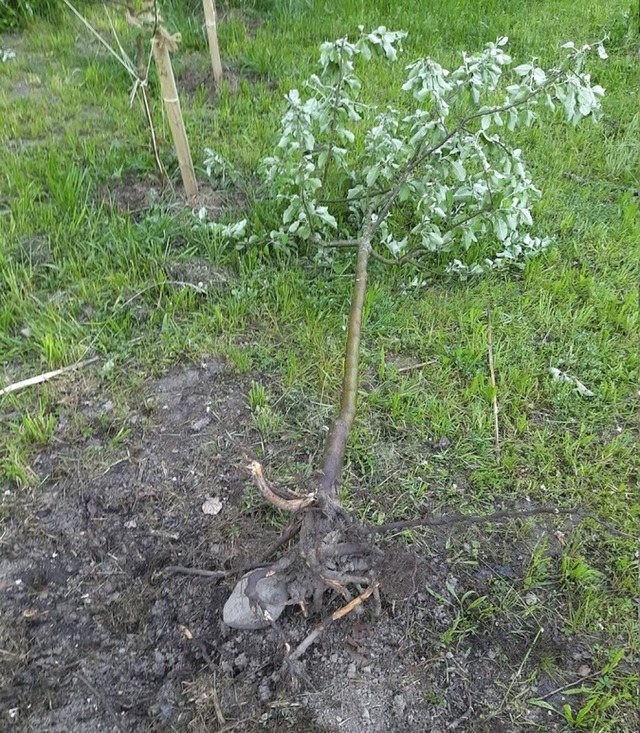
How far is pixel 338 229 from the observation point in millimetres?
3088

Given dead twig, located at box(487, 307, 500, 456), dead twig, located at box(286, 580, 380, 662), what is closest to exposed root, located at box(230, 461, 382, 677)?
dead twig, located at box(286, 580, 380, 662)

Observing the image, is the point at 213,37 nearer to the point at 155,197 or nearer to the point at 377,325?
the point at 155,197

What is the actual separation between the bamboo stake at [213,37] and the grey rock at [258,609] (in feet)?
10.4

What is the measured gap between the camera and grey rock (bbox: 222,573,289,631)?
5.65ft

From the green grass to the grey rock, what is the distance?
1.46 feet

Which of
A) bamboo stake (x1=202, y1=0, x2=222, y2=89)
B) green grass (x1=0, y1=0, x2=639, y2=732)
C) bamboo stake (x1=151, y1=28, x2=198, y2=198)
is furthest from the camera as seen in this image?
bamboo stake (x1=202, y1=0, x2=222, y2=89)

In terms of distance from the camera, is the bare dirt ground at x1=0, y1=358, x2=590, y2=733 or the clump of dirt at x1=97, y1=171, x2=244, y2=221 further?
the clump of dirt at x1=97, y1=171, x2=244, y2=221

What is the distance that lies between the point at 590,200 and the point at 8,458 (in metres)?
3.08

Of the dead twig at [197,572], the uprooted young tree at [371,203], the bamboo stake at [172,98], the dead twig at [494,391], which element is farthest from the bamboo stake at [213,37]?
the dead twig at [197,572]

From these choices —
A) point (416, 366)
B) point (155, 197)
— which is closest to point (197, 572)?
point (416, 366)

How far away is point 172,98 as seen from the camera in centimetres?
286

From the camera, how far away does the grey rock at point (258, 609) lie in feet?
5.65

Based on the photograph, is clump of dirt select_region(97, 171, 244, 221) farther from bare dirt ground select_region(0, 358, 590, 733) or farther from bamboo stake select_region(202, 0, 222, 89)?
bare dirt ground select_region(0, 358, 590, 733)

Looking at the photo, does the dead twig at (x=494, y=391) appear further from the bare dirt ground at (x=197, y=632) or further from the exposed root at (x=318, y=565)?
the exposed root at (x=318, y=565)
